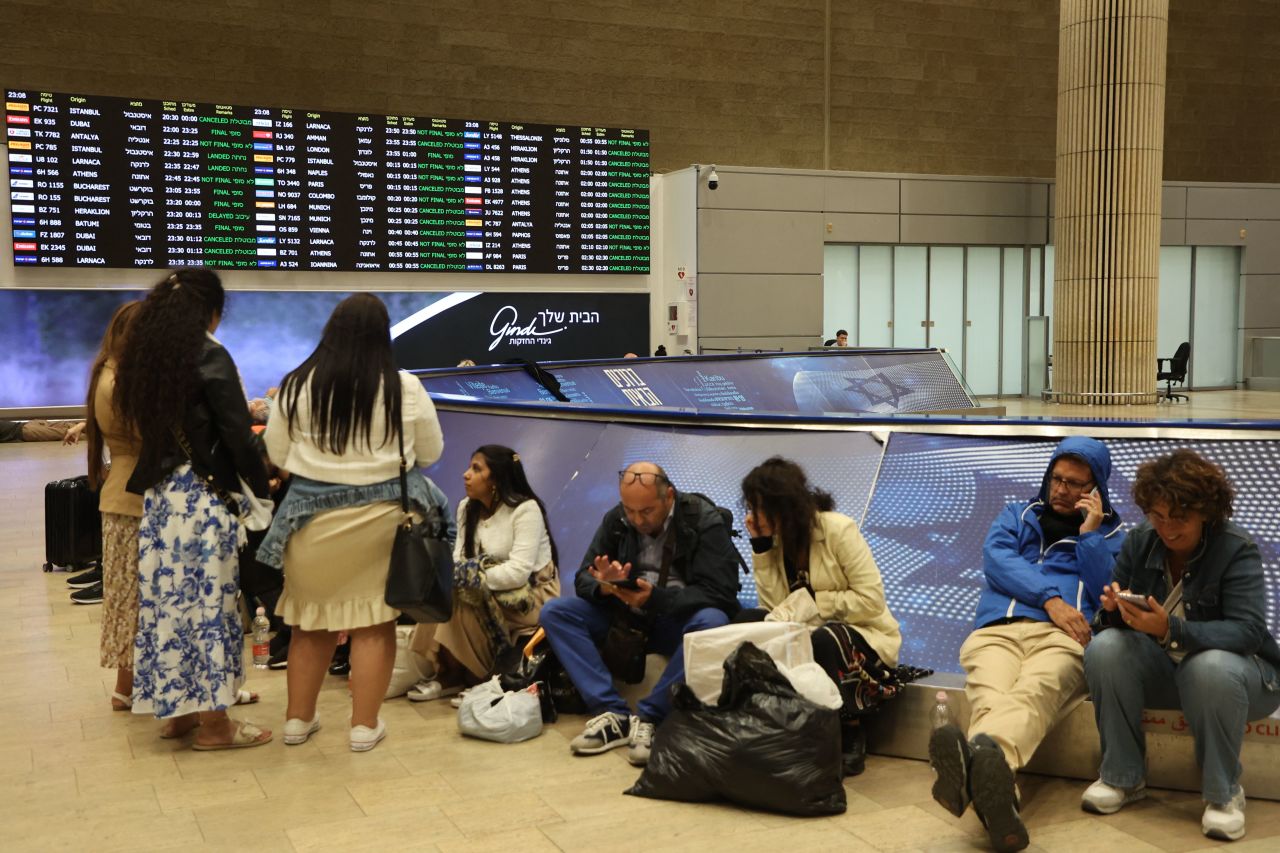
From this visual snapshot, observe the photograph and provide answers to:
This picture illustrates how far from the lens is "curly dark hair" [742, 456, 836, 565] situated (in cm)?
436

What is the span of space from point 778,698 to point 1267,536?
204 cm

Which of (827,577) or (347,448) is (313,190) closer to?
(347,448)

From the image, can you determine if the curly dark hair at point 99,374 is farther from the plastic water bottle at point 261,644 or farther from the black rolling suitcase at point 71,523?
the black rolling suitcase at point 71,523

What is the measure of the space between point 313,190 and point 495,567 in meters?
13.9

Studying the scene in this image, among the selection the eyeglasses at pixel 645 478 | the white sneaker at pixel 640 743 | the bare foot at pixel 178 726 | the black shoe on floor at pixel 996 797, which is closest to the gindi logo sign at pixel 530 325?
the bare foot at pixel 178 726

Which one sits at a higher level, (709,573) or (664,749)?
(709,573)

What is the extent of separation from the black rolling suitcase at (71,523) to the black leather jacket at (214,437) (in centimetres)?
401

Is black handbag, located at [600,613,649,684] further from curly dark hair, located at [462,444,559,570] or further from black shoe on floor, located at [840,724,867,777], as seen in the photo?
black shoe on floor, located at [840,724,867,777]

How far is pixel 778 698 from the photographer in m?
3.92

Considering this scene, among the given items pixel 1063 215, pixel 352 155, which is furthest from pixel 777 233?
pixel 352 155

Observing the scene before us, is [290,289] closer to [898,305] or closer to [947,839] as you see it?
[898,305]

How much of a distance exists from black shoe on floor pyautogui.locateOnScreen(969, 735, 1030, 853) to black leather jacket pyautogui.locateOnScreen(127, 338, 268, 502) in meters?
2.71

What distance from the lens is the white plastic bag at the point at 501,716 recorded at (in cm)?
470

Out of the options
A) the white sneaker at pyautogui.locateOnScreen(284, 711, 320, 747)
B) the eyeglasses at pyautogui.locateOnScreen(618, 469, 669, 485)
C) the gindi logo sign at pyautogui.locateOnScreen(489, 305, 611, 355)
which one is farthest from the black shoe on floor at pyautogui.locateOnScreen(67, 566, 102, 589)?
the gindi logo sign at pyautogui.locateOnScreen(489, 305, 611, 355)
